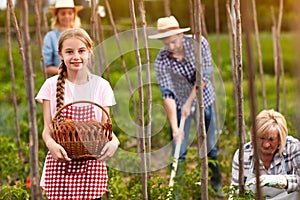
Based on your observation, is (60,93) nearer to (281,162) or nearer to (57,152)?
(57,152)

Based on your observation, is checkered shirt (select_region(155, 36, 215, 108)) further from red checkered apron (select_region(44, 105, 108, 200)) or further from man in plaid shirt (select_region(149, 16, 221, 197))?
red checkered apron (select_region(44, 105, 108, 200))

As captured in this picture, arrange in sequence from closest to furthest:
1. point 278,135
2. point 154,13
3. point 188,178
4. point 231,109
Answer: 1. point 278,135
2. point 188,178
3. point 231,109
4. point 154,13

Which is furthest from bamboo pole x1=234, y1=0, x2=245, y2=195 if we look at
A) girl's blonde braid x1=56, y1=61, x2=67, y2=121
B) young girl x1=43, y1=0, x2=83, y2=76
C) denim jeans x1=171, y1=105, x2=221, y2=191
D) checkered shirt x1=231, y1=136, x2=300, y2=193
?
young girl x1=43, y1=0, x2=83, y2=76

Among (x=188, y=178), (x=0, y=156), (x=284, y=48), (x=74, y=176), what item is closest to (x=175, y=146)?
(x=188, y=178)

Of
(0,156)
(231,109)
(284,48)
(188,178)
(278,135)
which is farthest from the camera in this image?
(284,48)

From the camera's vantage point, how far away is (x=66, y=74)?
2.98 m

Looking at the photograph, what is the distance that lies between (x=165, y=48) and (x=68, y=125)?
1.91 meters

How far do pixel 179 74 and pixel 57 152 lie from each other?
76.3 inches

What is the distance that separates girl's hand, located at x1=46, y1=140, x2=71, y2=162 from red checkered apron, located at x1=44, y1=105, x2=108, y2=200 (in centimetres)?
13

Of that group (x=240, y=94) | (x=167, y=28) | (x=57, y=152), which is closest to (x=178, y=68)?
(x=167, y=28)

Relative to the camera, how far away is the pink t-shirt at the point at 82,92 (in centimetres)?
294

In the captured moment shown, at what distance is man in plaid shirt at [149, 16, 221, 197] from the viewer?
452 centimetres

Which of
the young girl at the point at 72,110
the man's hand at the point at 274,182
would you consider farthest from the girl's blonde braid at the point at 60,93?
the man's hand at the point at 274,182

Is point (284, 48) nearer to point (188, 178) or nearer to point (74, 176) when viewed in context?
point (188, 178)
